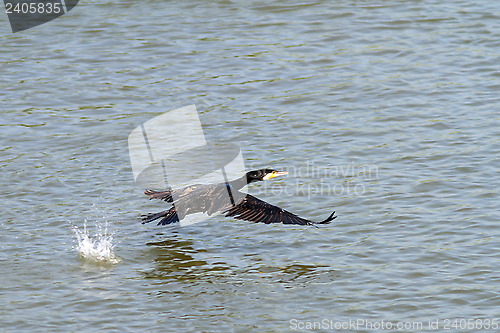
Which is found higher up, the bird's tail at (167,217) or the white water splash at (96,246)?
the bird's tail at (167,217)

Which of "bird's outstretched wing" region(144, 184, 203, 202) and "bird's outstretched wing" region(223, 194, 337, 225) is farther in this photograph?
"bird's outstretched wing" region(144, 184, 203, 202)

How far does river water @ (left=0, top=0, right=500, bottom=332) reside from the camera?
702cm

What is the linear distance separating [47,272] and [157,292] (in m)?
1.32

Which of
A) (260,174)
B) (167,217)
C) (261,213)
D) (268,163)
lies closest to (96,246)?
(167,217)

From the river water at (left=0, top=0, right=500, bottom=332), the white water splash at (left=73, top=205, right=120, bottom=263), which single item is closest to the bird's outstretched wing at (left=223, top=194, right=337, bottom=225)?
the river water at (left=0, top=0, right=500, bottom=332)

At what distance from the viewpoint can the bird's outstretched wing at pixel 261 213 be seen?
7.60 metres

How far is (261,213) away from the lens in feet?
25.5

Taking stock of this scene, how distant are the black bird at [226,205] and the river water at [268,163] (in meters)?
0.50

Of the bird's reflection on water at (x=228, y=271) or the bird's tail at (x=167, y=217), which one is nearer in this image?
the bird's reflection on water at (x=228, y=271)

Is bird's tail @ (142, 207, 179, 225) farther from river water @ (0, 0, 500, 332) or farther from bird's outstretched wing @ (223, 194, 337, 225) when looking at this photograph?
bird's outstretched wing @ (223, 194, 337, 225)

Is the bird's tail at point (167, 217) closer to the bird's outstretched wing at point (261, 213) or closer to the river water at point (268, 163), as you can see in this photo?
the river water at point (268, 163)

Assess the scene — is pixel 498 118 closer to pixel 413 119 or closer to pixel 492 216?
pixel 413 119

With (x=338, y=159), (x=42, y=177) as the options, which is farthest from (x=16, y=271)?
(x=338, y=159)

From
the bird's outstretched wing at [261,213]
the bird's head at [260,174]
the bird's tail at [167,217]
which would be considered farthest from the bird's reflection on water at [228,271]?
the bird's head at [260,174]
